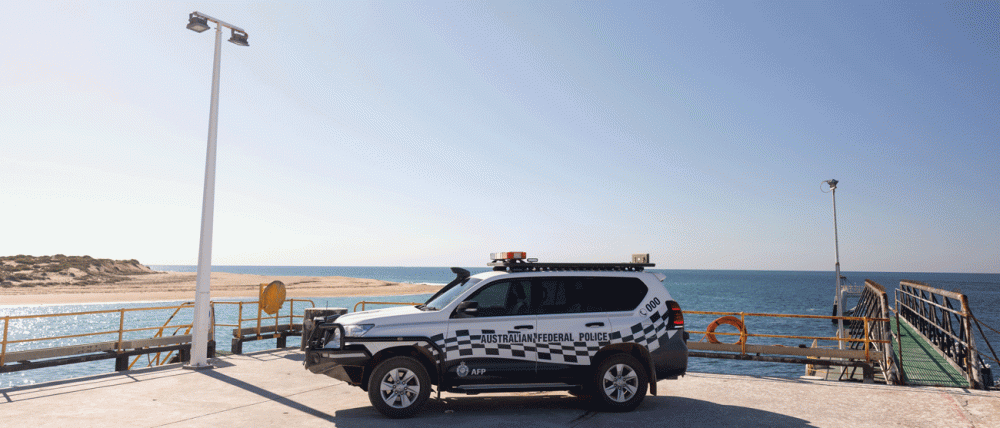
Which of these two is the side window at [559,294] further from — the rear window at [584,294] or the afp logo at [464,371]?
the afp logo at [464,371]

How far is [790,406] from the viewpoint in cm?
825

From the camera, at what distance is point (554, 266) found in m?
8.05

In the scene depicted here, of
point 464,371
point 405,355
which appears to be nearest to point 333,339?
point 405,355

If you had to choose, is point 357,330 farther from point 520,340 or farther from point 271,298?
point 271,298

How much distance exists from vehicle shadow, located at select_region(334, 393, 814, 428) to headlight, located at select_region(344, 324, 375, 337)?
1.02m

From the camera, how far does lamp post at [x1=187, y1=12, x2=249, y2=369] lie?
11.2 meters

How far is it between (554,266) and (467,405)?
2.22m

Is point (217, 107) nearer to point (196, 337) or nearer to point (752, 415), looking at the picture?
point (196, 337)

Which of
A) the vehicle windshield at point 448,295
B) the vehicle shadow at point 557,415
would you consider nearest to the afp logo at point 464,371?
the vehicle shadow at point 557,415

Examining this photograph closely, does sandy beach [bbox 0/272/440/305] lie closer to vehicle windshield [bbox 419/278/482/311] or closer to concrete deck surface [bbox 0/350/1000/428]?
concrete deck surface [bbox 0/350/1000/428]

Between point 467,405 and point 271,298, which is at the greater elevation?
point 271,298

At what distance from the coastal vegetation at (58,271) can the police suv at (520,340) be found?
79374 millimetres

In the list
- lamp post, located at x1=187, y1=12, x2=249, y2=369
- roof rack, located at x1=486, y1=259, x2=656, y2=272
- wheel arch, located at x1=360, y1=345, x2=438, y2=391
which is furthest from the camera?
lamp post, located at x1=187, y1=12, x2=249, y2=369

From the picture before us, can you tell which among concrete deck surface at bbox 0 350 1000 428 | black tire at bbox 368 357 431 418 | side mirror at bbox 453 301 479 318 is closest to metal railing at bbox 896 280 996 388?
concrete deck surface at bbox 0 350 1000 428
